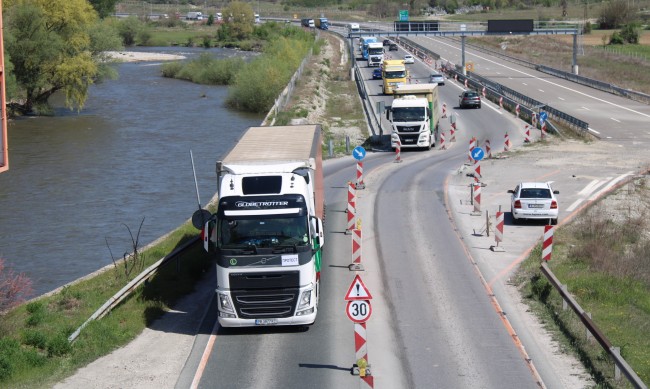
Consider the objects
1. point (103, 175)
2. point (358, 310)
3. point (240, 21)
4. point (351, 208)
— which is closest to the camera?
point (358, 310)

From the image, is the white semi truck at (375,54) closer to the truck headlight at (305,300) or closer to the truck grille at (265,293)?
the truck headlight at (305,300)

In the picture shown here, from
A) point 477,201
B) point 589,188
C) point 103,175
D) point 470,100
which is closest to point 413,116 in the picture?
point 589,188

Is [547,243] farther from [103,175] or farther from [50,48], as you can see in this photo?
[50,48]

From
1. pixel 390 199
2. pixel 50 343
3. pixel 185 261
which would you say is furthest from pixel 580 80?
pixel 50 343

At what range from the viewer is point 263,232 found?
19.3 meters

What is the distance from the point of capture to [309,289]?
19297mm

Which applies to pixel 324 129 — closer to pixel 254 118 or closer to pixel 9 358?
pixel 254 118

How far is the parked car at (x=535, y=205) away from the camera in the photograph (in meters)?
31.9

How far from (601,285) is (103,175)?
34330 mm

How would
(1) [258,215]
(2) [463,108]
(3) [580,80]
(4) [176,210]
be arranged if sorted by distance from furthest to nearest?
(3) [580,80] < (2) [463,108] < (4) [176,210] < (1) [258,215]

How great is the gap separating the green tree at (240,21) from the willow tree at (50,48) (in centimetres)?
7538

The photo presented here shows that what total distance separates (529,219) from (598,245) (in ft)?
15.8

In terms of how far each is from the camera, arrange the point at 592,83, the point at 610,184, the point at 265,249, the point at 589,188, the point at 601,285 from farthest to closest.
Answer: the point at 592,83 → the point at 610,184 → the point at 589,188 → the point at 601,285 → the point at 265,249

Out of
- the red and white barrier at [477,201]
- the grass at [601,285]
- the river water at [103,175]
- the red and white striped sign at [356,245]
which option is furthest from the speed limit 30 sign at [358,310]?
the red and white barrier at [477,201]
